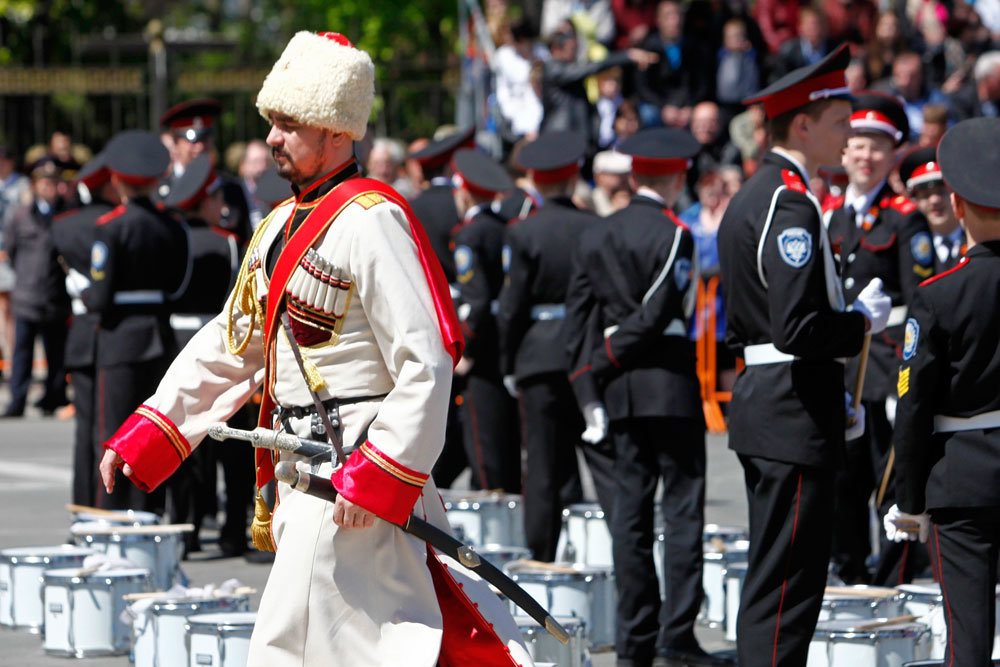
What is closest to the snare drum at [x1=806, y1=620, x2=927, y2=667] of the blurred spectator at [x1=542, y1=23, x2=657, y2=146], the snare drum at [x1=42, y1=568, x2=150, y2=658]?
the snare drum at [x1=42, y1=568, x2=150, y2=658]

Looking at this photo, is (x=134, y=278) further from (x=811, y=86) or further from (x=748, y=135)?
(x=748, y=135)

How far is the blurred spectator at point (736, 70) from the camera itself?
16.7 metres

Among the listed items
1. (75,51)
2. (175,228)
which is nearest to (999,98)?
(175,228)

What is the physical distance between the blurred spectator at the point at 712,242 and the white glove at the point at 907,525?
8.99 meters

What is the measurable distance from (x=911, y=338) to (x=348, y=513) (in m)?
1.94

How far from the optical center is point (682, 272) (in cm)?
730

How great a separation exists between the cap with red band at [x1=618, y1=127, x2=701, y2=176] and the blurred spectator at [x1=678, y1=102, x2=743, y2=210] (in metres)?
7.93

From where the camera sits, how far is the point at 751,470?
5.74 meters

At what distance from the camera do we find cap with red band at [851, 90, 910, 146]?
8211mm

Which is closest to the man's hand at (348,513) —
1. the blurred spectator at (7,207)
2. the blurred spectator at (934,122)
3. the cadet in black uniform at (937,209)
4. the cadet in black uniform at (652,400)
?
the cadet in black uniform at (652,400)

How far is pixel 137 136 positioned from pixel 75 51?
17949mm

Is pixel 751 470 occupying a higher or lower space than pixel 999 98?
lower

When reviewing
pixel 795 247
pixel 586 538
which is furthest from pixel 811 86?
pixel 586 538

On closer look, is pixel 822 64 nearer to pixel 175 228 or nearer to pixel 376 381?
pixel 376 381
